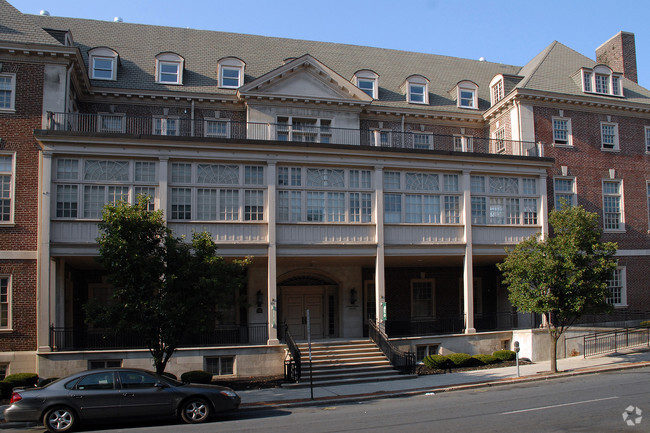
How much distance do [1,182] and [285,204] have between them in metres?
10.3

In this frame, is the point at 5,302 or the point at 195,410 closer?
the point at 195,410

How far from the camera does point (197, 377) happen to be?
1797 cm

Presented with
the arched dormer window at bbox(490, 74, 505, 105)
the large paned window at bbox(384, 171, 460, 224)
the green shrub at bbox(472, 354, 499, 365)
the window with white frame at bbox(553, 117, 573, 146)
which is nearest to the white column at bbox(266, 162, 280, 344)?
the large paned window at bbox(384, 171, 460, 224)

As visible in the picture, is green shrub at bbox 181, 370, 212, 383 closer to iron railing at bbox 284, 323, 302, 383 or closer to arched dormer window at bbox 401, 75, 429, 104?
iron railing at bbox 284, 323, 302, 383

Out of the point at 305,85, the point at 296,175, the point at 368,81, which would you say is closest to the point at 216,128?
the point at 305,85

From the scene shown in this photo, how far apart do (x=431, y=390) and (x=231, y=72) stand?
17.8m

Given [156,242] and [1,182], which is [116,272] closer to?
[156,242]

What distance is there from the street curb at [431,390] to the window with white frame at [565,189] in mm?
8562

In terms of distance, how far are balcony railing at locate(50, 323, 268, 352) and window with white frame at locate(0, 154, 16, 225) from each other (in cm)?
447

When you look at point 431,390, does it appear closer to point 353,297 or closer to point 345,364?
point 345,364

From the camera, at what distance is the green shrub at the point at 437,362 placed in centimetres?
2036

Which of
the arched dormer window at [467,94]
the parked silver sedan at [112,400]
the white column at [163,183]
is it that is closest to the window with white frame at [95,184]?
the white column at [163,183]

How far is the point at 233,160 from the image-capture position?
20.9m

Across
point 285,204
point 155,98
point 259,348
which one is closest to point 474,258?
point 285,204
